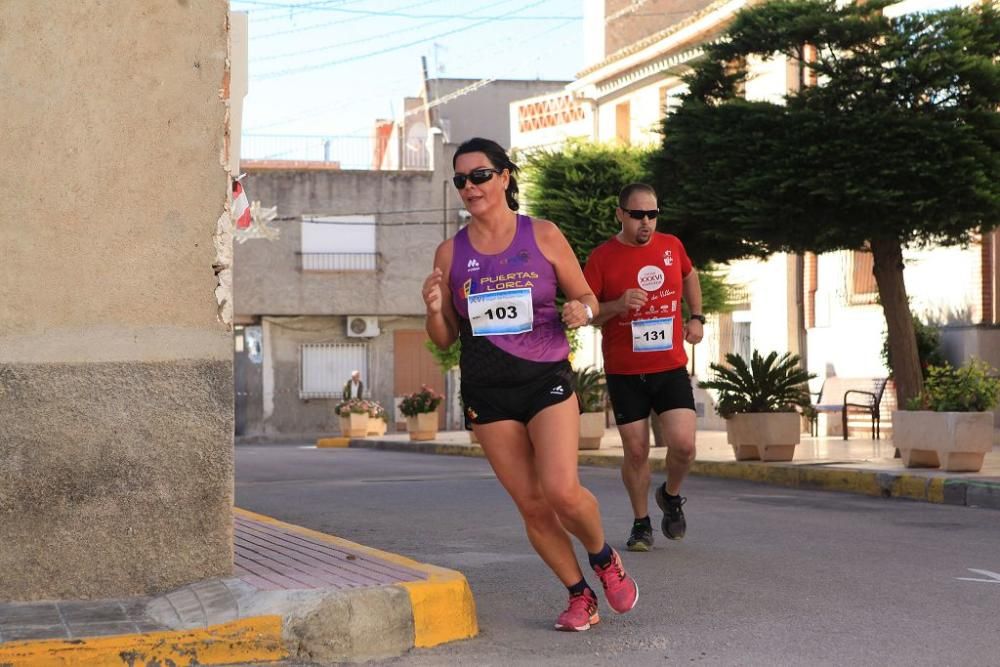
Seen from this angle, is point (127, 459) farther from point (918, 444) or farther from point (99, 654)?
point (918, 444)

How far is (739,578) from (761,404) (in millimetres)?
10699

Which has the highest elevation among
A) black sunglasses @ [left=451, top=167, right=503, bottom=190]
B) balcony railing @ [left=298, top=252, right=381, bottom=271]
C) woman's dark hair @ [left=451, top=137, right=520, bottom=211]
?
balcony railing @ [left=298, top=252, right=381, bottom=271]

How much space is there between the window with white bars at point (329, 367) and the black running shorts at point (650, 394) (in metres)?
38.2

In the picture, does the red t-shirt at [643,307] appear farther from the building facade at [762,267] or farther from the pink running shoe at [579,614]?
the building facade at [762,267]

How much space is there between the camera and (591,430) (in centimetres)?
2348

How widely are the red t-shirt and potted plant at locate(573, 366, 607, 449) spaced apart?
1360 centimetres

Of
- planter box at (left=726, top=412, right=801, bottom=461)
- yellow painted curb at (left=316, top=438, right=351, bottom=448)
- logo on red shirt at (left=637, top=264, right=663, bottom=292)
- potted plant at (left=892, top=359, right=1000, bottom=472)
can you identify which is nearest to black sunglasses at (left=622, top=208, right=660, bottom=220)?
logo on red shirt at (left=637, top=264, right=663, bottom=292)

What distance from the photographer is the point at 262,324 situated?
153 feet

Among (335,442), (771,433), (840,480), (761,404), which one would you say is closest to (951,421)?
(840,480)

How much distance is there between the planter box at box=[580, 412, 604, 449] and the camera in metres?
23.5

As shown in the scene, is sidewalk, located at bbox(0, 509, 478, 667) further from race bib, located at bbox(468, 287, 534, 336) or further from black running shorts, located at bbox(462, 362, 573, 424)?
race bib, located at bbox(468, 287, 534, 336)

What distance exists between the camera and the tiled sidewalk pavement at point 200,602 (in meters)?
5.73

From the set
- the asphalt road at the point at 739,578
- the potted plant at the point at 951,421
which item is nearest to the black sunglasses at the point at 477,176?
the asphalt road at the point at 739,578

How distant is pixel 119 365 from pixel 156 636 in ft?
4.12
